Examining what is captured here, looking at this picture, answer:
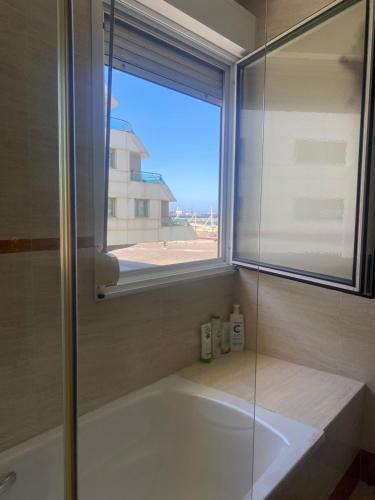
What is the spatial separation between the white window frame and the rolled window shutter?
0.05 m

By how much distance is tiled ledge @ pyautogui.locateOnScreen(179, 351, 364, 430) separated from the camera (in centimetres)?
141

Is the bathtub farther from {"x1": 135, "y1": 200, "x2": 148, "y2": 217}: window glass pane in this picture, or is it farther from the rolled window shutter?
the rolled window shutter

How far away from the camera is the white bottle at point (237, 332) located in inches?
76.8

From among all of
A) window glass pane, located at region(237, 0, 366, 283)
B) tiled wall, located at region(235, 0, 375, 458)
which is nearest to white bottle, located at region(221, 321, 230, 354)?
tiled wall, located at region(235, 0, 375, 458)

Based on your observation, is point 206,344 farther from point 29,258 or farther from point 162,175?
point 29,258

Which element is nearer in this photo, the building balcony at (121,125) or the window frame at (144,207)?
the building balcony at (121,125)

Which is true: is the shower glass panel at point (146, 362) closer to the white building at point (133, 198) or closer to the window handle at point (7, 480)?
the white building at point (133, 198)

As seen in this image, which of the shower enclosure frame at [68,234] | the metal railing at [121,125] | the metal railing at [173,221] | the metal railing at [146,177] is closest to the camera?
the shower enclosure frame at [68,234]

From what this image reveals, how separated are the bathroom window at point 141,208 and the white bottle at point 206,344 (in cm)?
62

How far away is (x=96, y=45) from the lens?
128cm

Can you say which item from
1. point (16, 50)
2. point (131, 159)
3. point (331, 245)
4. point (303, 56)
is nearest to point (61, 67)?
point (16, 50)

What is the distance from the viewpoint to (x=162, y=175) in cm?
165

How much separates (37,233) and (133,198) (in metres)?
0.50

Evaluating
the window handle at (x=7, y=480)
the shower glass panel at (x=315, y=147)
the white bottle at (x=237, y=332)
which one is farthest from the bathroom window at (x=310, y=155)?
the window handle at (x=7, y=480)
